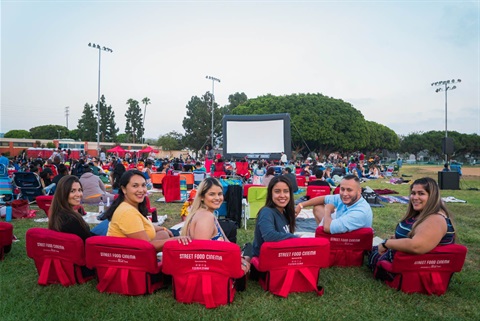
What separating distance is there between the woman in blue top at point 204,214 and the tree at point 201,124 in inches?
2129

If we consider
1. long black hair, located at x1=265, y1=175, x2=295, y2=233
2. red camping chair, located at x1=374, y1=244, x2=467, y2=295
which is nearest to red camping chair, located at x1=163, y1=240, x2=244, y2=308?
long black hair, located at x1=265, y1=175, x2=295, y2=233

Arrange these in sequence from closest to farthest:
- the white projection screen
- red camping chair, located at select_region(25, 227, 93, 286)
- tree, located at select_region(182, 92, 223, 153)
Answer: red camping chair, located at select_region(25, 227, 93, 286) < the white projection screen < tree, located at select_region(182, 92, 223, 153)

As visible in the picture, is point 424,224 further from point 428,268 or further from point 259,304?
point 259,304

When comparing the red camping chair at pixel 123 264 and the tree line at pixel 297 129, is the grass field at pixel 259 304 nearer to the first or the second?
the red camping chair at pixel 123 264

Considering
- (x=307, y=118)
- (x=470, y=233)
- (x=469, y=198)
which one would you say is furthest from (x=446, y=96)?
(x=470, y=233)

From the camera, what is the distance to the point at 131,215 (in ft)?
10.4

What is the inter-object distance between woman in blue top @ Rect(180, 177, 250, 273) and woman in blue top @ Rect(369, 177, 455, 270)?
1.70 m

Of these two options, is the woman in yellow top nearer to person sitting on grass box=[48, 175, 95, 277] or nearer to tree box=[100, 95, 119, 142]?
person sitting on grass box=[48, 175, 95, 277]

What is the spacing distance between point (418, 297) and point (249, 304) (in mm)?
1611

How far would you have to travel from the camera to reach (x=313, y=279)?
337 centimetres

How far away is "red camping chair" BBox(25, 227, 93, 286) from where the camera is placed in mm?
3371

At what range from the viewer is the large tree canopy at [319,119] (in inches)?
1617

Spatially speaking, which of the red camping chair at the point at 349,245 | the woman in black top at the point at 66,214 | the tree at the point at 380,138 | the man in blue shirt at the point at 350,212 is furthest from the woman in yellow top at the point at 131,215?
the tree at the point at 380,138

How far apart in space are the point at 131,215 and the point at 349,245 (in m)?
2.53
